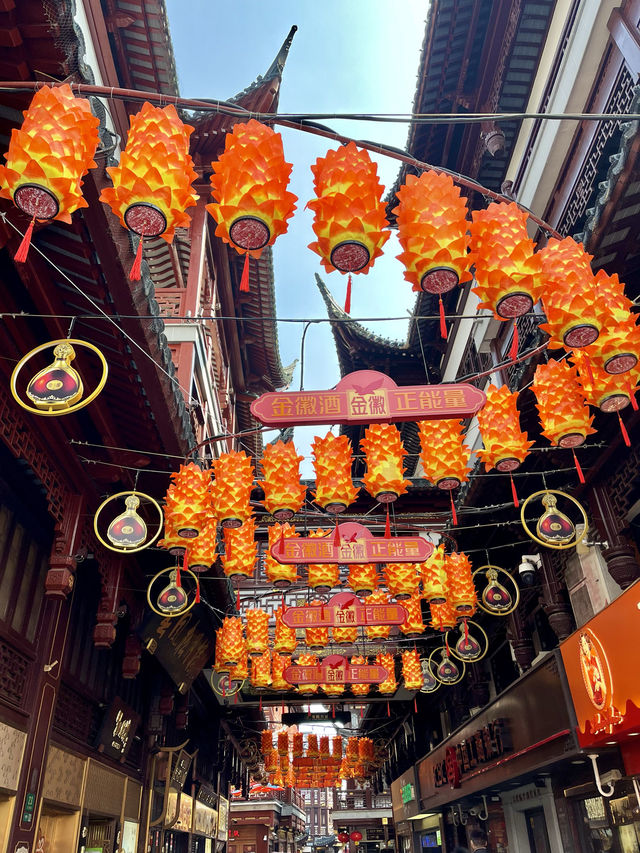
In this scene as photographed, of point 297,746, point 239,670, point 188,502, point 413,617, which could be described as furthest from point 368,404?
point 297,746

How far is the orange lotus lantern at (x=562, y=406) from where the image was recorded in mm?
6164

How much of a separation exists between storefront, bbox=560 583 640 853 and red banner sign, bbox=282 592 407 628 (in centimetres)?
344

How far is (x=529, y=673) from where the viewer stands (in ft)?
31.6

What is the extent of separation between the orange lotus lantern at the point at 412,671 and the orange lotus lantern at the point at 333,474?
8370 millimetres

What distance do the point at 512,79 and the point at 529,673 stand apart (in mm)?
9728

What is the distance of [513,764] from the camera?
1041 cm

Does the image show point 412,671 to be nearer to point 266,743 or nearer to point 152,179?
point 266,743

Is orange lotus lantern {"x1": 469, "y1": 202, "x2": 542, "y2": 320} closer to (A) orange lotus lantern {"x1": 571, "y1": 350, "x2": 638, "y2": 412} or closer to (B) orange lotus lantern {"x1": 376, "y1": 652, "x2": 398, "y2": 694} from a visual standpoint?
(A) orange lotus lantern {"x1": 571, "y1": 350, "x2": 638, "y2": 412}

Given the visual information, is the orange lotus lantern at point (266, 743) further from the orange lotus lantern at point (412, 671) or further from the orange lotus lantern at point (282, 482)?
the orange lotus lantern at point (282, 482)

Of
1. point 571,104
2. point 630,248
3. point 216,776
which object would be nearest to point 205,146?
point 571,104

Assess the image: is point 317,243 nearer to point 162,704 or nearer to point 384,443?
point 384,443

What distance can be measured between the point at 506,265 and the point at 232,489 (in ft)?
14.5

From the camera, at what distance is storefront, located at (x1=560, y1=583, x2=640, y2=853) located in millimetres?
6465

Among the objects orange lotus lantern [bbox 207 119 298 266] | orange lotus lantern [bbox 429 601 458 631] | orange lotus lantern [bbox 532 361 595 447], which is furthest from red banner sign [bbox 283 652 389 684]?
orange lotus lantern [bbox 207 119 298 266]
